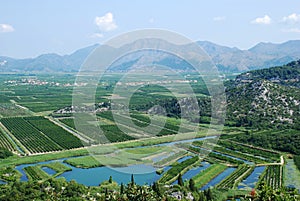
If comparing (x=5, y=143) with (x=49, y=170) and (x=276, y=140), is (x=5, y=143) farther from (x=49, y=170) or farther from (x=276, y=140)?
(x=276, y=140)

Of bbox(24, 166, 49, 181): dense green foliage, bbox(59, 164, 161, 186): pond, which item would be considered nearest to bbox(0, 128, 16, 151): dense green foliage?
bbox(24, 166, 49, 181): dense green foliage

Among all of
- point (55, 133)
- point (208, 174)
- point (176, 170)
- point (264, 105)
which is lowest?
point (208, 174)

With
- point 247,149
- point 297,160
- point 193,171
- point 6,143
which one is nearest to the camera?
point 193,171

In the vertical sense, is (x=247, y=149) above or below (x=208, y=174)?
above

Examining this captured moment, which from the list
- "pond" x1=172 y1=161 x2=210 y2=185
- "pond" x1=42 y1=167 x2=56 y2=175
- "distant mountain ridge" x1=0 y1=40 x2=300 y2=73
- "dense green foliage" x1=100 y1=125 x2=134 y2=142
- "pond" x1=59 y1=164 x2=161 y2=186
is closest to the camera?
"pond" x1=59 y1=164 x2=161 y2=186

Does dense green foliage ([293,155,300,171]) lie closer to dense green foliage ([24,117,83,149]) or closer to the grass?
the grass

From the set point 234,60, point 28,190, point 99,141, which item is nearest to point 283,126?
point 99,141

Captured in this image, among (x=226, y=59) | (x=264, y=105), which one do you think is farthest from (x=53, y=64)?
(x=264, y=105)

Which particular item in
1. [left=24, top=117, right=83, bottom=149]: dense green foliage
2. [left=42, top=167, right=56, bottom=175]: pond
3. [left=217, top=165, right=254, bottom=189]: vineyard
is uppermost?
[left=24, top=117, right=83, bottom=149]: dense green foliage
